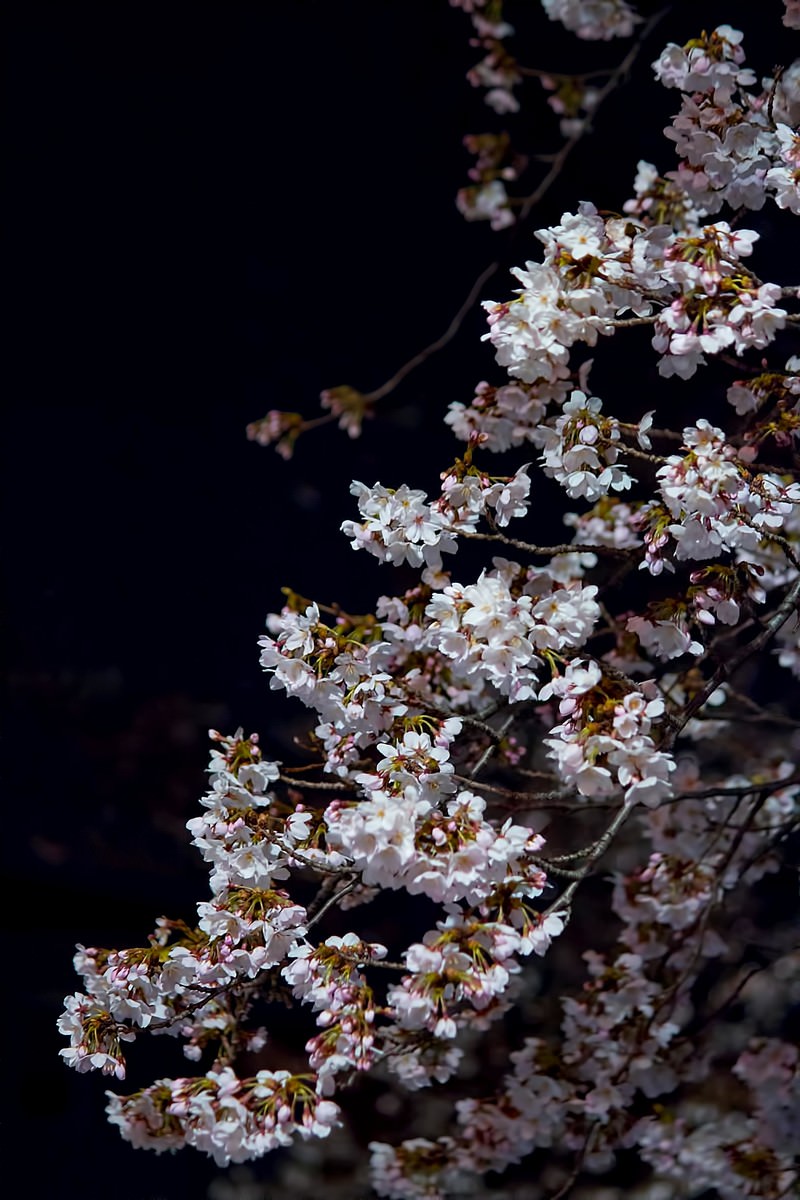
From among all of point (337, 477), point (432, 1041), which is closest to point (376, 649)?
point (432, 1041)

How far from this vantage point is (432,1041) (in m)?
1.26

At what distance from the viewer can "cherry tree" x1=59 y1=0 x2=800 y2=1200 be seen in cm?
100

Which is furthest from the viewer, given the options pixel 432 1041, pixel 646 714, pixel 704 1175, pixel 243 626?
pixel 243 626

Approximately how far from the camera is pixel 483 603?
1.05 m

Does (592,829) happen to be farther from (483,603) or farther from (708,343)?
(708,343)

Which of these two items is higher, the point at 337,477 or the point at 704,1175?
the point at 337,477

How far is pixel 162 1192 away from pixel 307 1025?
0.36 metres

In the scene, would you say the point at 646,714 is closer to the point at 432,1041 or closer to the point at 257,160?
the point at 432,1041

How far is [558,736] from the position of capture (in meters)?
1.13

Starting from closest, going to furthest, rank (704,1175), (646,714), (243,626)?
(646,714) → (704,1175) → (243,626)

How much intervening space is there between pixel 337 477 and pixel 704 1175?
4.23ft

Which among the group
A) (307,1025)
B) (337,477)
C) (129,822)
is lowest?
(307,1025)

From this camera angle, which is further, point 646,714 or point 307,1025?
point 307,1025

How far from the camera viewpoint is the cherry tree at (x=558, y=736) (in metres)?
1.00
